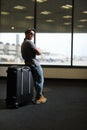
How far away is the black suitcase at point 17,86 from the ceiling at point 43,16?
179 inches

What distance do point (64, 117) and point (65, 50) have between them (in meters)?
5.23

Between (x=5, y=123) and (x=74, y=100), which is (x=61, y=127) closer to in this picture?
(x=5, y=123)

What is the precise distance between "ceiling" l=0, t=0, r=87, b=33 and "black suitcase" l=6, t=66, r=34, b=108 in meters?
4.54

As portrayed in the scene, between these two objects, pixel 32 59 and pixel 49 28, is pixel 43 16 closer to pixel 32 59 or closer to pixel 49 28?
pixel 49 28

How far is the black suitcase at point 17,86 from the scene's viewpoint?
4820 millimetres

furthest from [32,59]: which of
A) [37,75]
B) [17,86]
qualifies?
[17,86]

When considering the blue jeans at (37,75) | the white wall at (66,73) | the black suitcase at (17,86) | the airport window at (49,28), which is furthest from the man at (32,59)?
the airport window at (49,28)

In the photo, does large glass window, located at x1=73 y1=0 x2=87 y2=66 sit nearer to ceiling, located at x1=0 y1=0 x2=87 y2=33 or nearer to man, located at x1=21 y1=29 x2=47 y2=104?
ceiling, located at x1=0 y1=0 x2=87 y2=33

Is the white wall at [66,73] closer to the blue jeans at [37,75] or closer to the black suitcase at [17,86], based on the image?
the blue jeans at [37,75]

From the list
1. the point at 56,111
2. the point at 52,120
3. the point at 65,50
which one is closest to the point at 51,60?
the point at 65,50

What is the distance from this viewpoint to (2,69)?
30.8 ft

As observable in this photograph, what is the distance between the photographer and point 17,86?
4.82 m

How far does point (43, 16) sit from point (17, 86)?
194 inches

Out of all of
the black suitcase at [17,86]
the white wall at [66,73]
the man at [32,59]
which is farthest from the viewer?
the white wall at [66,73]
